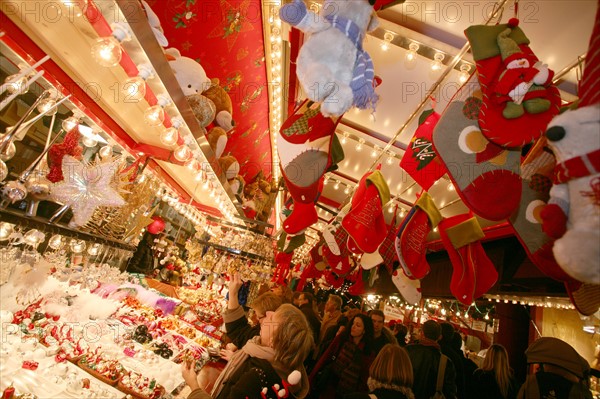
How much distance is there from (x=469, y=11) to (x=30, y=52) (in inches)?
112

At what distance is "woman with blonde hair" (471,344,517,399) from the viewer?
3.63 meters

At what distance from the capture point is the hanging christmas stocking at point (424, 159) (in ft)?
8.02

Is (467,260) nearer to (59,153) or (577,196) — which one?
(577,196)

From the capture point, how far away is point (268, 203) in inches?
233

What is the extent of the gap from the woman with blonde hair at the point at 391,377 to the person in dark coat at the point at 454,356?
1543mm

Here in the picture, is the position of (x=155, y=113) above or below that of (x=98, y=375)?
above

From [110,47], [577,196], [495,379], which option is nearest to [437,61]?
[577,196]

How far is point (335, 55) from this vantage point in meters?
1.27

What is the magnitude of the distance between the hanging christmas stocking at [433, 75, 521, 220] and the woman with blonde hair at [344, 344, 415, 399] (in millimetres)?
1643

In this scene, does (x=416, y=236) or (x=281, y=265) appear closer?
(x=416, y=236)

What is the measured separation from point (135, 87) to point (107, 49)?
40 centimetres

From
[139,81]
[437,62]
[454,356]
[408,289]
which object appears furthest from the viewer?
[454,356]

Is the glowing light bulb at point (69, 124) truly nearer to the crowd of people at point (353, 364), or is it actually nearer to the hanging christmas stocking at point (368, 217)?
the crowd of people at point (353, 364)

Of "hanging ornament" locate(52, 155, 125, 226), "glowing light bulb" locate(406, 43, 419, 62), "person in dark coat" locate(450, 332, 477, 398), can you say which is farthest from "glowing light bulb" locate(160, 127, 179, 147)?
"person in dark coat" locate(450, 332, 477, 398)
